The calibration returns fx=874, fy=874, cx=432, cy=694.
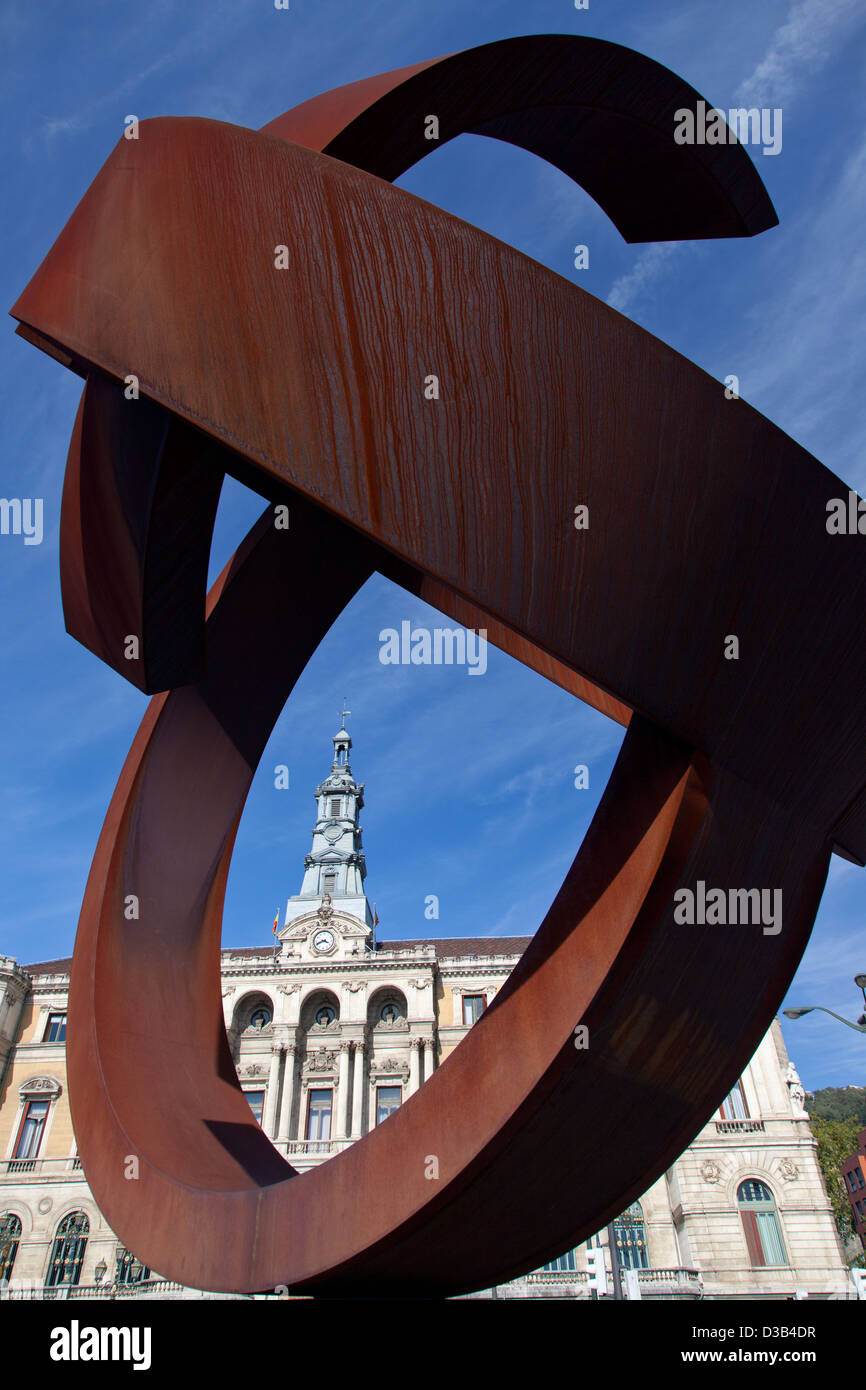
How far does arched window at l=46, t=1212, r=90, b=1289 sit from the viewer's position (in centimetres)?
3178

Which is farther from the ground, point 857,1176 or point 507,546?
point 857,1176

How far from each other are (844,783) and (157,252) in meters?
4.59

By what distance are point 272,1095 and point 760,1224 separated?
1915 cm

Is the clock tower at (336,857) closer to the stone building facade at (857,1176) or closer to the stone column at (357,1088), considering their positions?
the stone column at (357,1088)

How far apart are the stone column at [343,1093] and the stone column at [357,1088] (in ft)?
0.84

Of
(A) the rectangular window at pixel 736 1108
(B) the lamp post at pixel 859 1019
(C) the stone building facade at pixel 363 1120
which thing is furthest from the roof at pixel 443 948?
(B) the lamp post at pixel 859 1019

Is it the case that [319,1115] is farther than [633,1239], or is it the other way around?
[319,1115]

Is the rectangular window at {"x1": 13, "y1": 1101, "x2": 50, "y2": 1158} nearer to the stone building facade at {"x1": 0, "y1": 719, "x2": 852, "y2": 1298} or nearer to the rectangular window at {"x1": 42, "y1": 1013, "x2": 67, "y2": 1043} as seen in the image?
the stone building facade at {"x1": 0, "y1": 719, "x2": 852, "y2": 1298}

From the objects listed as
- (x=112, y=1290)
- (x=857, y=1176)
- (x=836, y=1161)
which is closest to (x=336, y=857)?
(x=112, y=1290)

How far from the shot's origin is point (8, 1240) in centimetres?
3275

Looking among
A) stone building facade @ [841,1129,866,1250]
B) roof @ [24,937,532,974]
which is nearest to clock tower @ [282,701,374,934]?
roof @ [24,937,532,974]

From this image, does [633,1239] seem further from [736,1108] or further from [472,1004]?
[472,1004]

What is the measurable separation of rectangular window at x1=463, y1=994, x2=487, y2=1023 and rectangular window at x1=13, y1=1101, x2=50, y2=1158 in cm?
1815

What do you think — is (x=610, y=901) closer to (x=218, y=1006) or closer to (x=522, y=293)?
(x=522, y=293)
